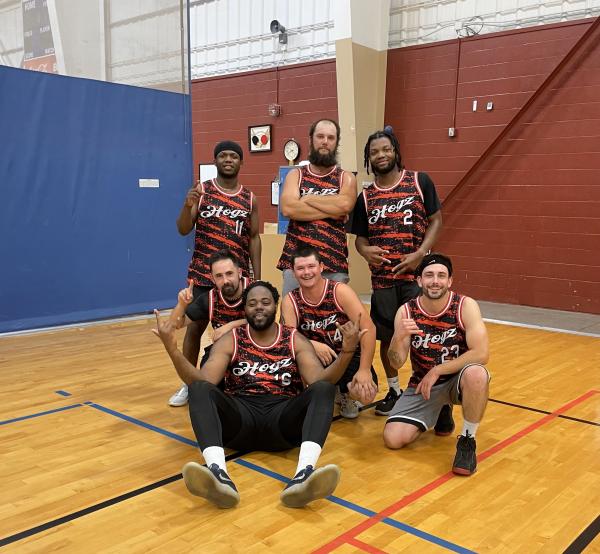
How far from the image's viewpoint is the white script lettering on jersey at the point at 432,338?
293 cm

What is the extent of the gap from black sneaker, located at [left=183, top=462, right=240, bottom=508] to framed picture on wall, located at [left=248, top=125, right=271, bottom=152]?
7.60m

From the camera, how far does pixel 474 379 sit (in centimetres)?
275

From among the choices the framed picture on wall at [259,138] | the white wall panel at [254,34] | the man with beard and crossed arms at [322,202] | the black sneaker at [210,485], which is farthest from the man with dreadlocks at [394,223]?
the framed picture on wall at [259,138]

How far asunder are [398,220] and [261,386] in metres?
1.16

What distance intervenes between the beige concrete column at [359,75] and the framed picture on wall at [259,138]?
5.55 feet

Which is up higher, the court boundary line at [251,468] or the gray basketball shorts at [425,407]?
the gray basketball shorts at [425,407]

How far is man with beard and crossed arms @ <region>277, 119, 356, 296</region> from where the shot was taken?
331 cm

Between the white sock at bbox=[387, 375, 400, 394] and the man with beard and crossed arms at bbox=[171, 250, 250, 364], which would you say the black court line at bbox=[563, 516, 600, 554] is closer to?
the white sock at bbox=[387, 375, 400, 394]

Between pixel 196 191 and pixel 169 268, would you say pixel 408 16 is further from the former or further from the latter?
pixel 196 191

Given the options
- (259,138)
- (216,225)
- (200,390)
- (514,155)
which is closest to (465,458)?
(200,390)

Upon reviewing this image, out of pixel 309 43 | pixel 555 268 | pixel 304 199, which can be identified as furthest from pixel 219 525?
pixel 309 43

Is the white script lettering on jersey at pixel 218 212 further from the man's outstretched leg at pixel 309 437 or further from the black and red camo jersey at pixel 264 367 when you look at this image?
the man's outstretched leg at pixel 309 437

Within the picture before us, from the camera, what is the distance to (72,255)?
5.91 meters

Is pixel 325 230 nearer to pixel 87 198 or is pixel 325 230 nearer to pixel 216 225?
pixel 216 225
